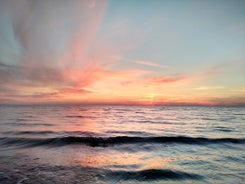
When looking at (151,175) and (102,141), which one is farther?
(102,141)

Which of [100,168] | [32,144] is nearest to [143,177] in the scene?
[100,168]

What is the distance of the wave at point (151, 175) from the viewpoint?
22.6 ft

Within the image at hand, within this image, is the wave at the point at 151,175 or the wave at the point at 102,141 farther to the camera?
the wave at the point at 102,141

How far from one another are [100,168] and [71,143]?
22.1ft

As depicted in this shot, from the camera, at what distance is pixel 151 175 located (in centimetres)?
716

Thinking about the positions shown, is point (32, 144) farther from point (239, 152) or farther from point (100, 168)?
point (239, 152)

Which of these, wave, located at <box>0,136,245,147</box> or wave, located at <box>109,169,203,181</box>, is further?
wave, located at <box>0,136,245,147</box>

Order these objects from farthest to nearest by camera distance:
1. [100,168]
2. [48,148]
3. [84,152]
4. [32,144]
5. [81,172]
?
[32,144] → [48,148] → [84,152] → [100,168] → [81,172]

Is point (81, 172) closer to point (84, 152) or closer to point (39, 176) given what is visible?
point (39, 176)

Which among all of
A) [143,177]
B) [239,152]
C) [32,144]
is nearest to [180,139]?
[239,152]

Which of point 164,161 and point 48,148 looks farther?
point 48,148

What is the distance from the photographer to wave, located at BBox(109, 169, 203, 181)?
22.6 ft

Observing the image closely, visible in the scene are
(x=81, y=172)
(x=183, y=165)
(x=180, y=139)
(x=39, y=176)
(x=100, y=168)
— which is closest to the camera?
(x=39, y=176)

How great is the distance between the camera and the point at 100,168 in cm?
789
